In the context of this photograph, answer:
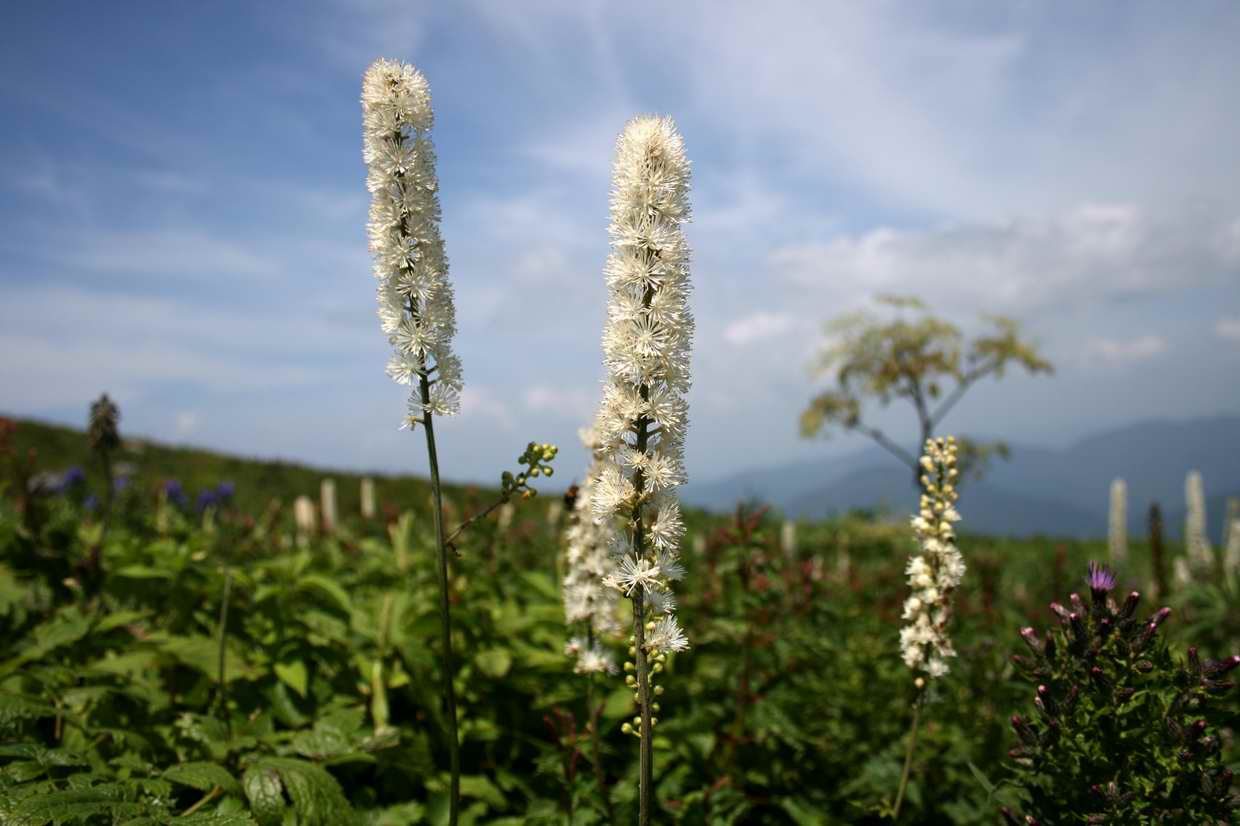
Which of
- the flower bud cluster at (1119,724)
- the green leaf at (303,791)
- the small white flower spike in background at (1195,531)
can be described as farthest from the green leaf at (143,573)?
the small white flower spike in background at (1195,531)

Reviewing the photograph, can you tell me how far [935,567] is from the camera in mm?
3535

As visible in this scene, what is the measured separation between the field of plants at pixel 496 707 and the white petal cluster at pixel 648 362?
1.39 meters

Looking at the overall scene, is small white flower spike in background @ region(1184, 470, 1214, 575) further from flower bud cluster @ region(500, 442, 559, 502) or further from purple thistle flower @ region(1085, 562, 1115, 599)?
flower bud cluster @ region(500, 442, 559, 502)

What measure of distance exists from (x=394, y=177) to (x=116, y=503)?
1030cm

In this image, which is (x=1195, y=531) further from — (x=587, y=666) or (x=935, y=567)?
(x=587, y=666)

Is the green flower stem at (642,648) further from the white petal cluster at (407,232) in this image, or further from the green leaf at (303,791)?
the green leaf at (303,791)

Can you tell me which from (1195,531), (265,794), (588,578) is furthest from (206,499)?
(1195,531)

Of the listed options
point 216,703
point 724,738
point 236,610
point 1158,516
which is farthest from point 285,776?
point 1158,516

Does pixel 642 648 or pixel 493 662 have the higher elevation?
pixel 642 648

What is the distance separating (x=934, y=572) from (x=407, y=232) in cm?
280

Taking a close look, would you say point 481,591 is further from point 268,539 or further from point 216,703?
point 268,539

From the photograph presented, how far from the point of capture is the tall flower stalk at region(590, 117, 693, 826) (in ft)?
8.16

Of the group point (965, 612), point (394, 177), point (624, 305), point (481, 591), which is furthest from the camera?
point (965, 612)

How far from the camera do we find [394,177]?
106 inches
